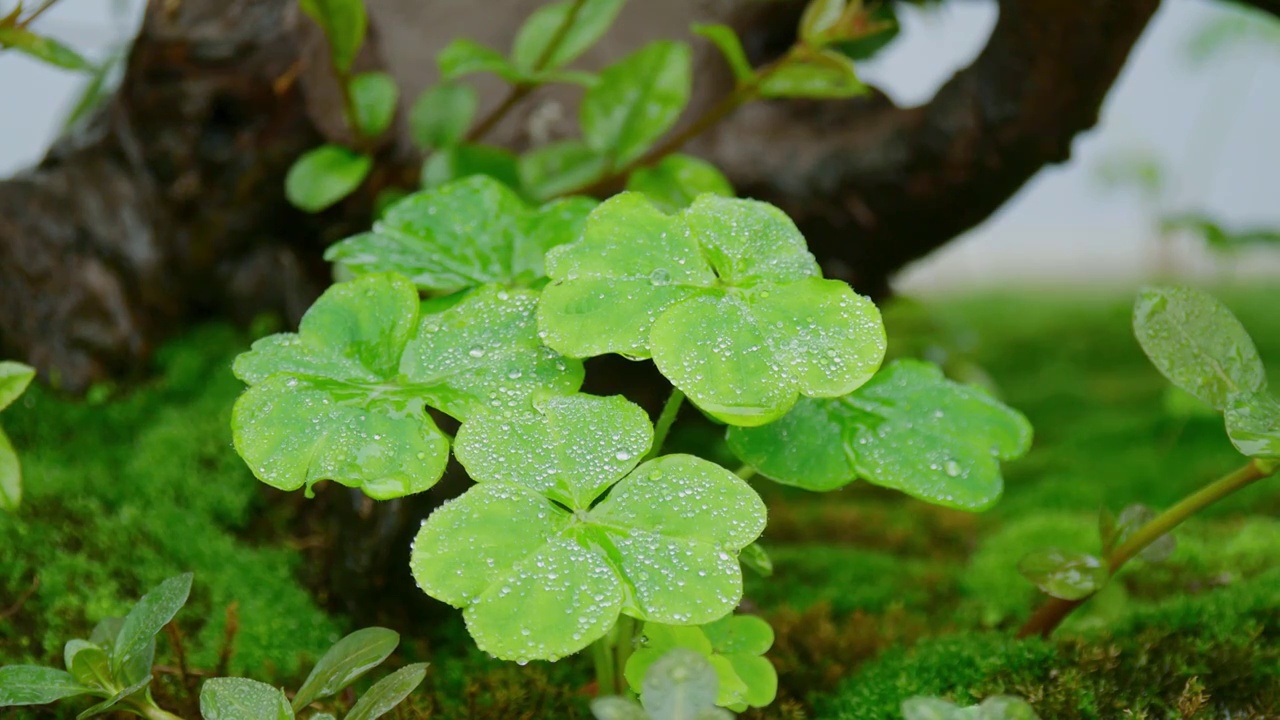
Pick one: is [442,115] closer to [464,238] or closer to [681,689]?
[464,238]

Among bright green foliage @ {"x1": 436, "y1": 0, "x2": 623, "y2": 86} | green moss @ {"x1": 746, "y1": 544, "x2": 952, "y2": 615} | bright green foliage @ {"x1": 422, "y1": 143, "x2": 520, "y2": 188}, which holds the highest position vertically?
bright green foliage @ {"x1": 436, "y1": 0, "x2": 623, "y2": 86}

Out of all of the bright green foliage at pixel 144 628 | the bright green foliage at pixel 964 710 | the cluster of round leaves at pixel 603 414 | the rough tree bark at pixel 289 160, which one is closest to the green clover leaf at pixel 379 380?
the cluster of round leaves at pixel 603 414

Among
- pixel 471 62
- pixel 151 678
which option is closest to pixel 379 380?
pixel 151 678

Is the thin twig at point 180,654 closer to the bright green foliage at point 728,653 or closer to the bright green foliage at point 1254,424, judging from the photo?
the bright green foliage at point 728,653

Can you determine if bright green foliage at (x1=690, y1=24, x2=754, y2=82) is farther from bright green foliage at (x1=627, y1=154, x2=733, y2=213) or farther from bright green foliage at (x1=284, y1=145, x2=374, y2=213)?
bright green foliage at (x1=284, y1=145, x2=374, y2=213)

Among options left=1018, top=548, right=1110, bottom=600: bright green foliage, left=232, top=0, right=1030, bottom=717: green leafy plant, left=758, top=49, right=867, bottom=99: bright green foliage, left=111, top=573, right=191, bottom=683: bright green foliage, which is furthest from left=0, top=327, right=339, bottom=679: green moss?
left=758, top=49, right=867, bottom=99: bright green foliage

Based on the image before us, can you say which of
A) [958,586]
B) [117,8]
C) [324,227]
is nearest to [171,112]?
[324,227]

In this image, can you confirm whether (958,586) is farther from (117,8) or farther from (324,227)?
(117,8)

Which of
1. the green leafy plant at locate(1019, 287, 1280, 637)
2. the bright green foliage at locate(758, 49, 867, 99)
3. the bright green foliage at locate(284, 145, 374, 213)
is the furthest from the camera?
the bright green foliage at locate(284, 145, 374, 213)
